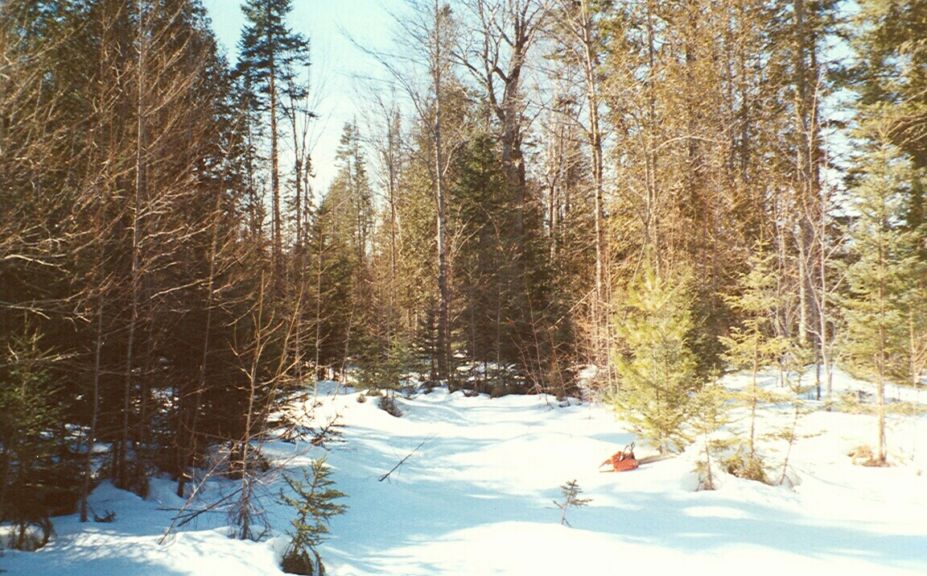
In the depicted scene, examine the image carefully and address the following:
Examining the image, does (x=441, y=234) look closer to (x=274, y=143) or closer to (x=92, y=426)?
(x=274, y=143)

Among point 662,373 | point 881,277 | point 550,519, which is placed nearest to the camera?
point 550,519

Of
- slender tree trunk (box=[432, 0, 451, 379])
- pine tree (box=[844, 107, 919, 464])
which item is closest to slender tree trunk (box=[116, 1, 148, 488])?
slender tree trunk (box=[432, 0, 451, 379])

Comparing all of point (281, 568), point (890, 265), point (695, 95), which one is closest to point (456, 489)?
point (281, 568)

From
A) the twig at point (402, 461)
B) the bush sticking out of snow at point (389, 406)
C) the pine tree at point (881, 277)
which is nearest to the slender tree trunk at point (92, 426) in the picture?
the twig at point (402, 461)

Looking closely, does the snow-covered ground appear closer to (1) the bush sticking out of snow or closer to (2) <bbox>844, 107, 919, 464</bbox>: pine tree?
(2) <bbox>844, 107, 919, 464</bbox>: pine tree

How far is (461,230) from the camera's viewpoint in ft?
63.8

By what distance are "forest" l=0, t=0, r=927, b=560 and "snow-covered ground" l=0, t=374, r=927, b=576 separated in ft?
2.71

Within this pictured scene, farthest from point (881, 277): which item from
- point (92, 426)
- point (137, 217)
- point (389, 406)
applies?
point (92, 426)

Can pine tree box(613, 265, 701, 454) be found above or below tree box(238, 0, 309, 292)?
below

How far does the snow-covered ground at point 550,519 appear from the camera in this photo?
4.95 meters

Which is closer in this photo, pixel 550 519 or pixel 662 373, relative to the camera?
pixel 550 519

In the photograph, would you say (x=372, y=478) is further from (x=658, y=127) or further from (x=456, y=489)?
(x=658, y=127)

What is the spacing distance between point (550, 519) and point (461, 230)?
1397 cm

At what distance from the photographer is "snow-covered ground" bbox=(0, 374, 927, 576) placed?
195 inches
